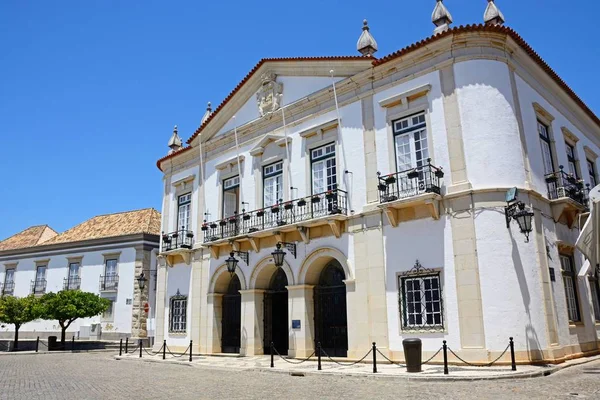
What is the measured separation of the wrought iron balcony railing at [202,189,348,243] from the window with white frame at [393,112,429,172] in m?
2.03

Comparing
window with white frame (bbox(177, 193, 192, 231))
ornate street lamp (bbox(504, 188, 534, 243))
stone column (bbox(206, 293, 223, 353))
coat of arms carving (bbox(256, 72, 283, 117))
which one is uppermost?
coat of arms carving (bbox(256, 72, 283, 117))

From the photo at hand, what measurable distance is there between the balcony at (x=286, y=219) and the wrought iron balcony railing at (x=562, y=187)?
5705 millimetres

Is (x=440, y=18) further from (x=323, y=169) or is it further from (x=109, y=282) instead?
(x=109, y=282)

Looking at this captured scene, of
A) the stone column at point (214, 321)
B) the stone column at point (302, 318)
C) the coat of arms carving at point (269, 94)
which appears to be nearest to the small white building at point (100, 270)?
the stone column at point (214, 321)

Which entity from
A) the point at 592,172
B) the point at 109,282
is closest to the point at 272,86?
the point at 592,172

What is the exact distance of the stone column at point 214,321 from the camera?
61.2ft

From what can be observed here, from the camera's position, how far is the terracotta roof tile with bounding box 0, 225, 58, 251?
3753cm

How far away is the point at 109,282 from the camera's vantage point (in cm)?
2936

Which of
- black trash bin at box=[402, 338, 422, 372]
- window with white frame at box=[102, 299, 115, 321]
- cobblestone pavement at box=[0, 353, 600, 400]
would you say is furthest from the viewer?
window with white frame at box=[102, 299, 115, 321]

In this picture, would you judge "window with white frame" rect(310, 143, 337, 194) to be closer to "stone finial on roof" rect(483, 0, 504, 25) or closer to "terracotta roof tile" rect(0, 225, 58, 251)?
"stone finial on roof" rect(483, 0, 504, 25)

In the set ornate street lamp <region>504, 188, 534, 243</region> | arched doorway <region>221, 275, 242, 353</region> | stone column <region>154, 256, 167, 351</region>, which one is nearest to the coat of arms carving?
arched doorway <region>221, 275, 242, 353</region>

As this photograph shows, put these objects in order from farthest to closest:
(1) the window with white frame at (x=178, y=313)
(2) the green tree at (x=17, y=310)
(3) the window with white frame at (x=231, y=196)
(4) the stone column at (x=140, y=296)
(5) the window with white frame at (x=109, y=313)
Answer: (5) the window with white frame at (x=109, y=313), (4) the stone column at (x=140, y=296), (2) the green tree at (x=17, y=310), (1) the window with white frame at (x=178, y=313), (3) the window with white frame at (x=231, y=196)

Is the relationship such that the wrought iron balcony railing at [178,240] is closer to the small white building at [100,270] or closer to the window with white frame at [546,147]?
the small white building at [100,270]

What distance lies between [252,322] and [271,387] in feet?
24.0
